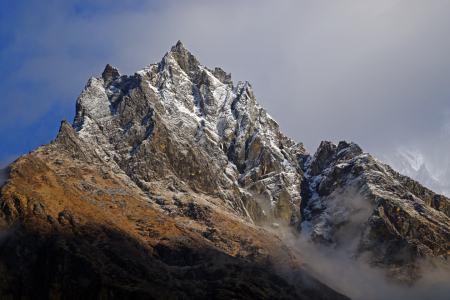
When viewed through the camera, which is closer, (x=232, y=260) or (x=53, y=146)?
(x=232, y=260)

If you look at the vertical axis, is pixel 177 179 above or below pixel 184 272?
above

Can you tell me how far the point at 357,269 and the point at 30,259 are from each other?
146020mm

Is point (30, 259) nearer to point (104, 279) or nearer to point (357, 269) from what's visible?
point (104, 279)

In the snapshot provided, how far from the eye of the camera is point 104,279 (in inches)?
4060

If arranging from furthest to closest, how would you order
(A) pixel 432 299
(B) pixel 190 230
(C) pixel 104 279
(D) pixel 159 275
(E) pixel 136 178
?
(E) pixel 136 178, (A) pixel 432 299, (B) pixel 190 230, (D) pixel 159 275, (C) pixel 104 279

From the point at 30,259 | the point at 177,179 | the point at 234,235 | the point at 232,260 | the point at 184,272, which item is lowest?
the point at 30,259

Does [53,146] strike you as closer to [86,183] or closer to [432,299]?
[86,183]

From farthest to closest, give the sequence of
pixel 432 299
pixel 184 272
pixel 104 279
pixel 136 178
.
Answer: pixel 136 178, pixel 432 299, pixel 184 272, pixel 104 279

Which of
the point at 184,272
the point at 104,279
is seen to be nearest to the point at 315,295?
the point at 184,272

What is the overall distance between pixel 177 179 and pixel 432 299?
11743cm

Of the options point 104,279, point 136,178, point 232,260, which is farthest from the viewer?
point 136,178

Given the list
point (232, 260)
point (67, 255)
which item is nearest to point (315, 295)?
point (232, 260)

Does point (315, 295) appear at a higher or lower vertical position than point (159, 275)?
higher

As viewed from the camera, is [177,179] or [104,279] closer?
[104,279]
